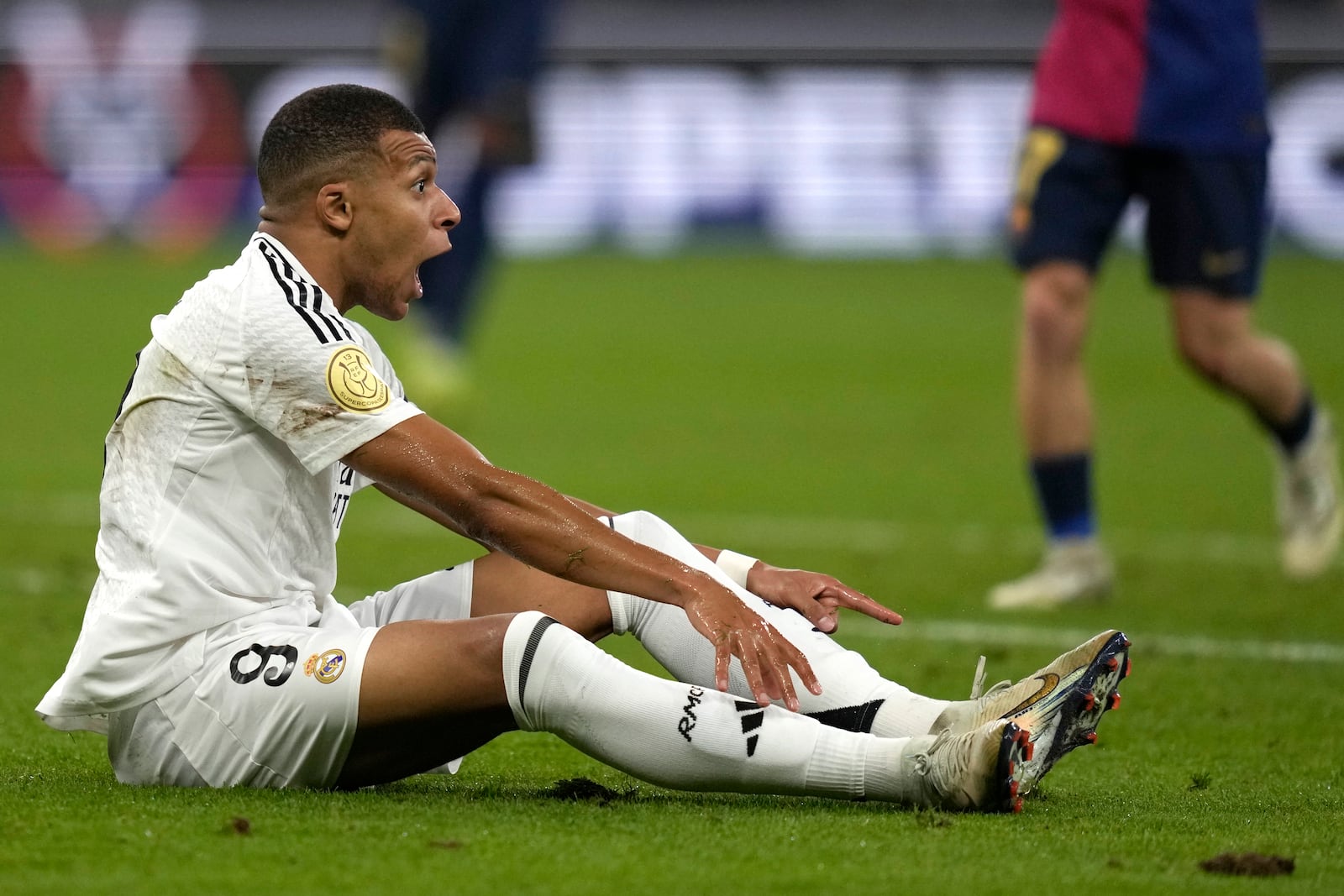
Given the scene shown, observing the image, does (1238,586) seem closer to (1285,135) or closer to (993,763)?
(993,763)

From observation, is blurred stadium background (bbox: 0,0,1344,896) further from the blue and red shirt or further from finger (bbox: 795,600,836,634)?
finger (bbox: 795,600,836,634)

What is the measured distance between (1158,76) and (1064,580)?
1.52 meters

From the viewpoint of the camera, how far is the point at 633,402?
35.6ft

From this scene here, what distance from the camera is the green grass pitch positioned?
269 centimetres

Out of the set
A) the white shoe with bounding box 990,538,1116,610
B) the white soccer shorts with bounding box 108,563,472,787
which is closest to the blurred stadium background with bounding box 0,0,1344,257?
the white shoe with bounding box 990,538,1116,610

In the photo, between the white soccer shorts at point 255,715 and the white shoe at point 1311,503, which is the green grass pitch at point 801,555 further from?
the white shoe at point 1311,503

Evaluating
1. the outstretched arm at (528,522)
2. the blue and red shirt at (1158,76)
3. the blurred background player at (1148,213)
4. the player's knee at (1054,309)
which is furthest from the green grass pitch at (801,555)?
the blue and red shirt at (1158,76)

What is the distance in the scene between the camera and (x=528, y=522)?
2.93 m

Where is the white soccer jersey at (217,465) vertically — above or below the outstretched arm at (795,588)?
above

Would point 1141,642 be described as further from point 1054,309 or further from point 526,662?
point 526,662

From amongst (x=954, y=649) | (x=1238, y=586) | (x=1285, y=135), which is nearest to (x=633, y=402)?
(x=1238, y=586)

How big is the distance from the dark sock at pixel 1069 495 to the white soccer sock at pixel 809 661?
2.67 m

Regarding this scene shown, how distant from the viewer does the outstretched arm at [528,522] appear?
9.48 feet

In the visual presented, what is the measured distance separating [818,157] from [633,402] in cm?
639
